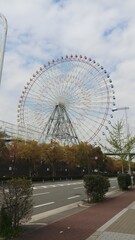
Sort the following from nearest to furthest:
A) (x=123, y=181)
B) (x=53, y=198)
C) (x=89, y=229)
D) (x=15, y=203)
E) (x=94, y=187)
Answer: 1. (x=15, y=203)
2. (x=89, y=229)
3. (x=94, y=187)
4. (x=53, y=198)
5. (x=123, y=181)

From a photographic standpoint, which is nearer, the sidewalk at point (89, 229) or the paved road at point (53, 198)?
the sidewalk at point (89, 229)

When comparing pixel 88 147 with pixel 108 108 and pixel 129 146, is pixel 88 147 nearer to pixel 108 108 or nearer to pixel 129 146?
pixel 108 108

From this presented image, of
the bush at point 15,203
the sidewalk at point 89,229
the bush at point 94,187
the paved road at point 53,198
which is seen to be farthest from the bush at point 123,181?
the bush at point 15,203

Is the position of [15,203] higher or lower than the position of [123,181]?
lower

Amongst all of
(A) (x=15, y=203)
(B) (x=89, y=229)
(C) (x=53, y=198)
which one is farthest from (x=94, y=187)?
(A) (x=15, y=203)

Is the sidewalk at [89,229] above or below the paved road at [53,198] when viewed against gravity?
below

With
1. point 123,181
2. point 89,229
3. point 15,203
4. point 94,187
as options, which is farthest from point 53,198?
point 15,203

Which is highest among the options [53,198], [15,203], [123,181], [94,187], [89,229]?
[123,181]

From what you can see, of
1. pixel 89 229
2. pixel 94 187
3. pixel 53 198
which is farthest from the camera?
pixel 53 198

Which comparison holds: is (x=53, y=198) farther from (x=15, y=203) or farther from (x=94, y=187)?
(x=15, y=203)

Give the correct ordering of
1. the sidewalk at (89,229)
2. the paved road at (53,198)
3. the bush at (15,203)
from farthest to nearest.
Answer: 1. the paved road at (53,198)
2. the bush at (15,203)
3. the sidewalk at (89,229)

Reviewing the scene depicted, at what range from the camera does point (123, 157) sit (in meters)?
30.8

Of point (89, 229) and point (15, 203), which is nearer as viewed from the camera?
point (15, 203)

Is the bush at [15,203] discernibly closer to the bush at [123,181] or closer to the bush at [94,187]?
the bush at [94,187]
